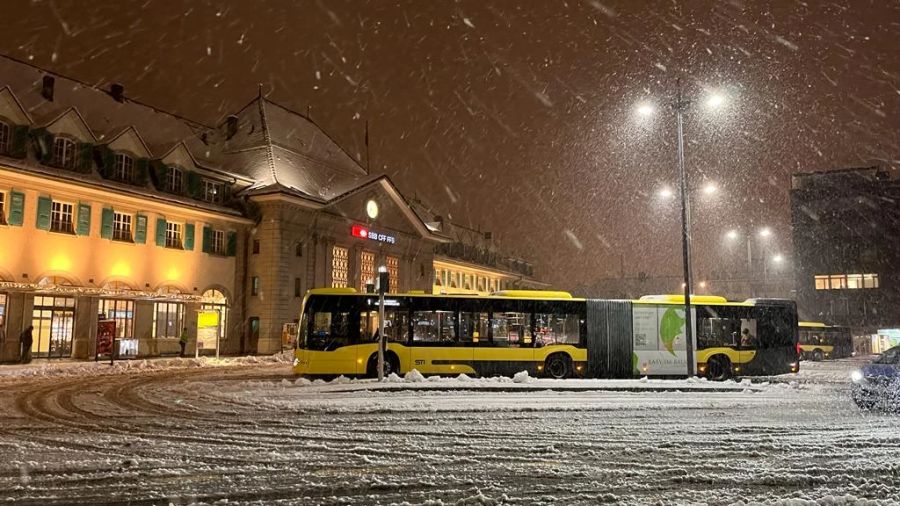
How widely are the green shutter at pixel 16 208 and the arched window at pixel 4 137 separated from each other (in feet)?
6.26

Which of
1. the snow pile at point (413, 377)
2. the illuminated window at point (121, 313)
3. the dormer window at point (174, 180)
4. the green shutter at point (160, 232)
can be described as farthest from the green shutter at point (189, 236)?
the snow pile at point (413, 377)

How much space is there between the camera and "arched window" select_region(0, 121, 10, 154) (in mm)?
32719

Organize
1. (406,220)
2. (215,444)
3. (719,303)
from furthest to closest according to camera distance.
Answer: (406,220), (719,303), (215,444)

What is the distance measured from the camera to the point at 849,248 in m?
72.7

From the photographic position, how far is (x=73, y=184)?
34.9 metres

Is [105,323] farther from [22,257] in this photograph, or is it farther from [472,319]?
[472,319]

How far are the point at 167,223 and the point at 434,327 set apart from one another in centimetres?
2198

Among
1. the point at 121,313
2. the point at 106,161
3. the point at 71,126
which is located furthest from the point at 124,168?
the point at 121,313

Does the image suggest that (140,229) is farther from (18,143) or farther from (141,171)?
(18,143)

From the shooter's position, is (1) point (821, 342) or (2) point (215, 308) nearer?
(2) point (215, 308)

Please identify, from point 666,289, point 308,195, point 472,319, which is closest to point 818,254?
point 666,289

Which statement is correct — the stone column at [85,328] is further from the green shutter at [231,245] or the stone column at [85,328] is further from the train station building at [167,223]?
the green shutter at [231,245]

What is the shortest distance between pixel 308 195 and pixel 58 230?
52.7 feet

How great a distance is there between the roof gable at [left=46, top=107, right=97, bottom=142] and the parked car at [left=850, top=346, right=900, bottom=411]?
112 feet
